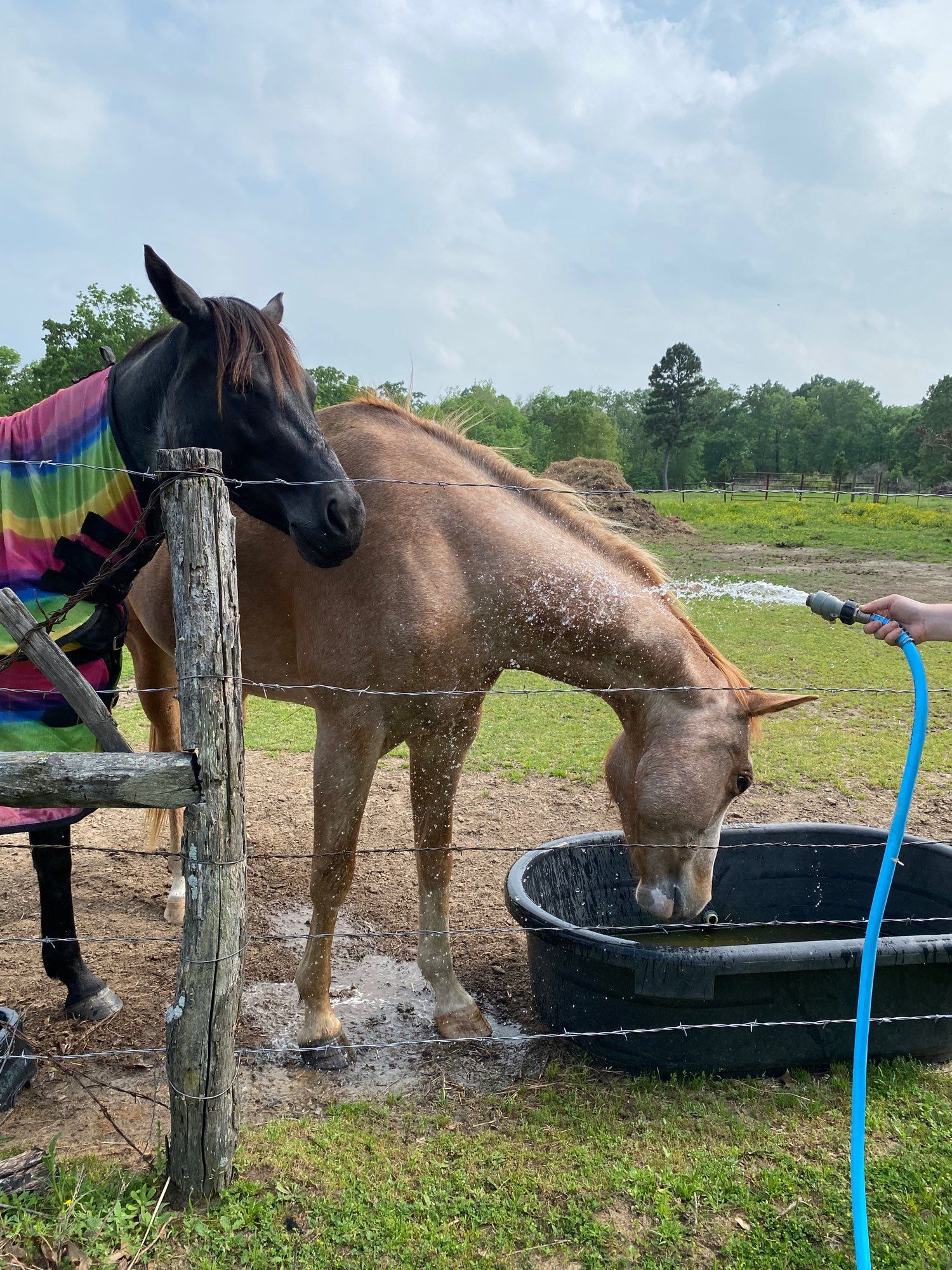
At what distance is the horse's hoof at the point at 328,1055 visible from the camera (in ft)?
9.12

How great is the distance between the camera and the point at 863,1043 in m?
2.05

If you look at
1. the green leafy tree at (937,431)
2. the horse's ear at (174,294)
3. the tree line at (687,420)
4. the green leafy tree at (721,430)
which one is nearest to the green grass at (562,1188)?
the horse's ear at (174,294)

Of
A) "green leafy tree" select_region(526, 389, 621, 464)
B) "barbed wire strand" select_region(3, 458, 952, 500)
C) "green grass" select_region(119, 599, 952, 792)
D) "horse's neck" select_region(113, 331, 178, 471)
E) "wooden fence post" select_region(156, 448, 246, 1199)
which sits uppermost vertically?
"green leafy tree" select_region(526, 389, 621, 464)

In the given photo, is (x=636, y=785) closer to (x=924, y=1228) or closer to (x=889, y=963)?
(x=889, y=963)

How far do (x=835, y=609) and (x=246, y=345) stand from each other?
1.85 m

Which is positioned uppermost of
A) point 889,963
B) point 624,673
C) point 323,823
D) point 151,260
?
point 151,260

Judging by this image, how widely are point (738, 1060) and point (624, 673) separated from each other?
4.32 ft

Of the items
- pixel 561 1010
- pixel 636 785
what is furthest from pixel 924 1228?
pixel 636 785

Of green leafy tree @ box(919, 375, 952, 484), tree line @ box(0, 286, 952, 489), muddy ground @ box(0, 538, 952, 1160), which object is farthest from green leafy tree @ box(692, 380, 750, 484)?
muddy ground @ box(0, 538, 952, 1160)

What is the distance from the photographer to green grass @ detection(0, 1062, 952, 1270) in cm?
190

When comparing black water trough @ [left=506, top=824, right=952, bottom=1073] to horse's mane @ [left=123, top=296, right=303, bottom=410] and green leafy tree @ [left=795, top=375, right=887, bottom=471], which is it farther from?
green leafy tree @ [left=795, top=375, right=887, bottom=471]

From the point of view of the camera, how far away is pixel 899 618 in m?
2.20

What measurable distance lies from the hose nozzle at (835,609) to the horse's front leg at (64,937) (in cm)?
251

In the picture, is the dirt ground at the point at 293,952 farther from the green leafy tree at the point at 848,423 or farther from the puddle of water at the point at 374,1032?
the green leafy tree at the point at 848,423
